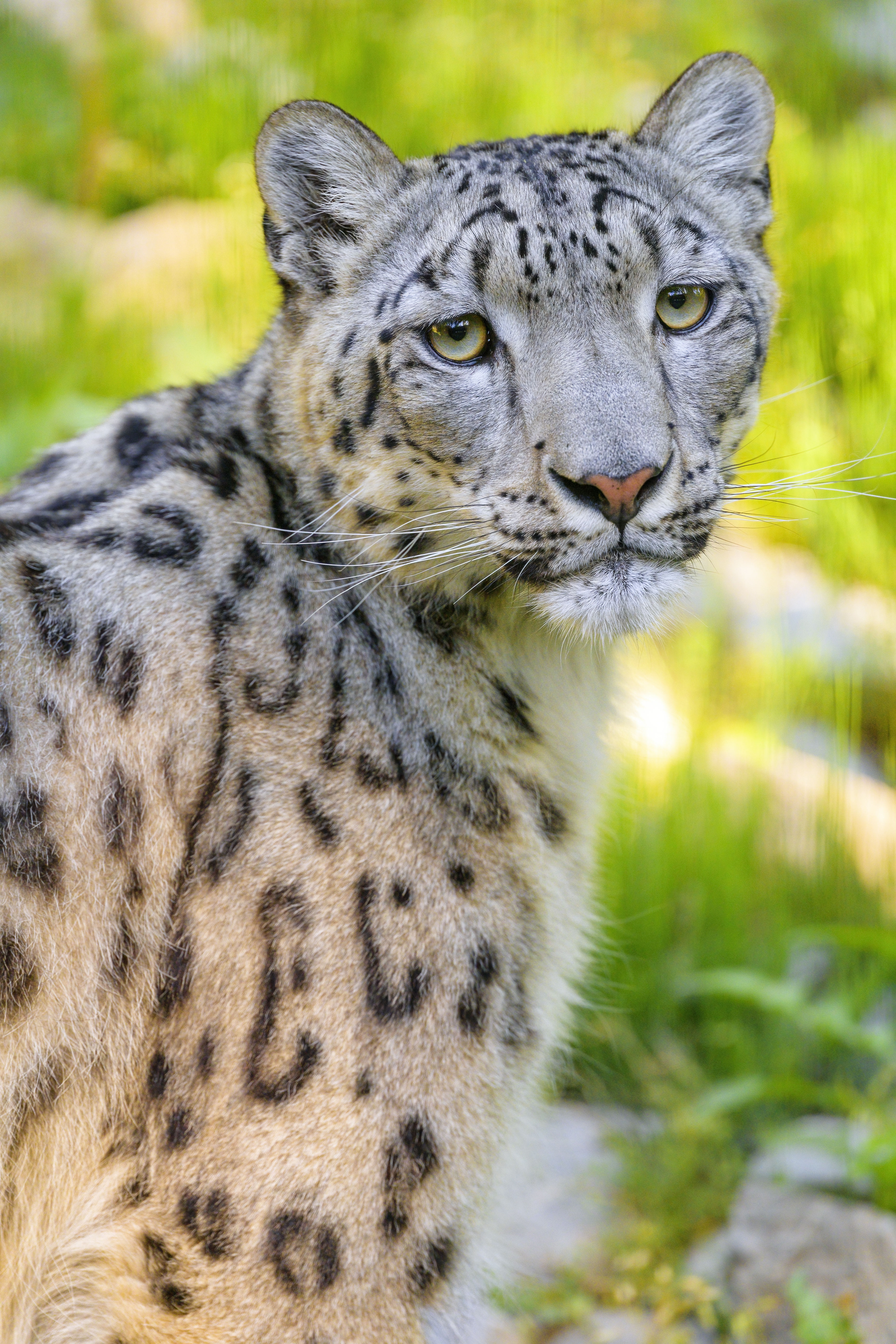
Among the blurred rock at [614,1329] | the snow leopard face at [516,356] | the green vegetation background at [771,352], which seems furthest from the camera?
the green vegetation background at [771,352]

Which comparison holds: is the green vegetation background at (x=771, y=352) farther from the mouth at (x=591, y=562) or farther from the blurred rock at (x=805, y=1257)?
the mouth at (x=591, y=562)

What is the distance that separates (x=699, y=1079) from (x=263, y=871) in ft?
10.7

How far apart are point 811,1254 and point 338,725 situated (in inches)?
107

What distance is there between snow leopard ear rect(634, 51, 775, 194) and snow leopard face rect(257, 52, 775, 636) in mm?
126

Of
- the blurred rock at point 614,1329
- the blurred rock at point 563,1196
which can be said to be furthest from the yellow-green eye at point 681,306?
the blurred rock at point 614,1329

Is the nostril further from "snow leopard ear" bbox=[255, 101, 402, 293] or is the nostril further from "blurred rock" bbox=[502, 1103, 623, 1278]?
"blurred rock" bbox=[502, 1103, 623, 1278]

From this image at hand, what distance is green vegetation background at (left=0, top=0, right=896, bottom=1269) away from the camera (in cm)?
552

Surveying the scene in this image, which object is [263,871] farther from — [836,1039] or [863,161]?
[863,161]

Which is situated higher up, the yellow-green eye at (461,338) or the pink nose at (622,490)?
the yellow-green eye at (461,338)

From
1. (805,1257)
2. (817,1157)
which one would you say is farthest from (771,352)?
(805,1257)

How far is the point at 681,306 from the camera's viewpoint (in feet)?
A: 10.8

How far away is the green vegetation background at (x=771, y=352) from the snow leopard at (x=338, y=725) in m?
0.64

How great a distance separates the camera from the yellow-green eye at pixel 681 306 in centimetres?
325

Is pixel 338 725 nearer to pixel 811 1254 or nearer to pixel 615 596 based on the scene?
pixel 615 596
